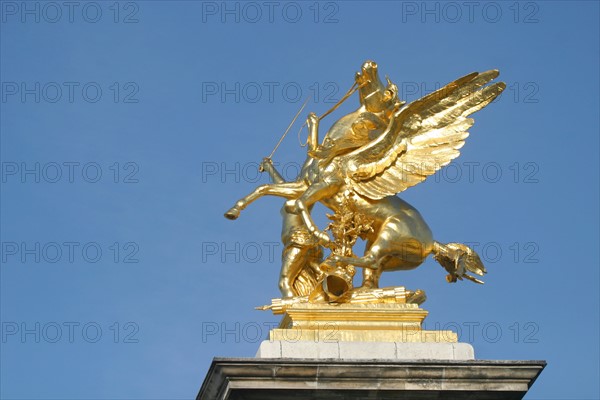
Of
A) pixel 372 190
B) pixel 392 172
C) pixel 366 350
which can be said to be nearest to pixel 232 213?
pixel 372 190

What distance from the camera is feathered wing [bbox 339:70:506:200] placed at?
2631 cm

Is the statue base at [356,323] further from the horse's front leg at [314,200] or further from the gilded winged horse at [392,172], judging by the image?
the horse's front leg at [314,200]

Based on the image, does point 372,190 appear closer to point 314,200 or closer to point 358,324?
point 314,200

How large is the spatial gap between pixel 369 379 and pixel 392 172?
4.25 meters

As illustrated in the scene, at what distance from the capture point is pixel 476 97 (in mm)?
26781

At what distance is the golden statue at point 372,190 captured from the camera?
84.3ft

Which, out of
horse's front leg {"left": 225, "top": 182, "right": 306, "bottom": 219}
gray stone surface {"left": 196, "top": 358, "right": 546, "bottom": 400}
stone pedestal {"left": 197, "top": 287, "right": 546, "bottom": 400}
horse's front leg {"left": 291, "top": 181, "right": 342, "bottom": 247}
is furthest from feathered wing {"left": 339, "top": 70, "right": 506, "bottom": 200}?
gray stone surface {"left": 196, "top": 358, "right": 546, "bottom": 400}

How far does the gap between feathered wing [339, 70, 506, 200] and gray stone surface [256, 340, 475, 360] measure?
2897mm

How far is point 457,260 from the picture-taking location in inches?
1020

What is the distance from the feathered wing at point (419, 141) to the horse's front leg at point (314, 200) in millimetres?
315

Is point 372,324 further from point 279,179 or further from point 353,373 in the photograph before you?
point 279,179

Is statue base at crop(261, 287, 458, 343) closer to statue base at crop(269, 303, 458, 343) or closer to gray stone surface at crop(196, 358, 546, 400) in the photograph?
statue base at crop(269, 303, 458, 343)

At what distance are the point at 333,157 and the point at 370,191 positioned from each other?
939 millimetres

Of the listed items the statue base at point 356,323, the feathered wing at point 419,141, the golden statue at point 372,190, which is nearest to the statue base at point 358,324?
the statue base at point 356,323
